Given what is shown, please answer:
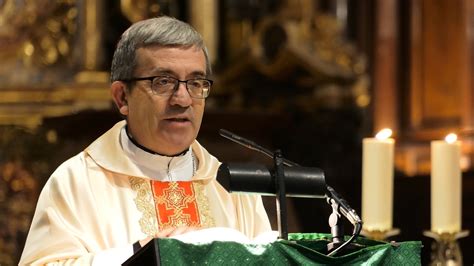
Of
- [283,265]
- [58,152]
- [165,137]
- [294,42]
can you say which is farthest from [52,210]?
[294,42]

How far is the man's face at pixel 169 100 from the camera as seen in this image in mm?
2768

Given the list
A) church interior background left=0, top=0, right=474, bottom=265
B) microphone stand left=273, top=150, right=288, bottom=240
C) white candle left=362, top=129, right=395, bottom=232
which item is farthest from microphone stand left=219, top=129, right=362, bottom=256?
church interior background left=0, top=0, right=474, bottom=265

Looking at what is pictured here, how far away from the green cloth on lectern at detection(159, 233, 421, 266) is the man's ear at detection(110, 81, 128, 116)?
2.32 feet

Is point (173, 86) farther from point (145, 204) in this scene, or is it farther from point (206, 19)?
point (206, 19)

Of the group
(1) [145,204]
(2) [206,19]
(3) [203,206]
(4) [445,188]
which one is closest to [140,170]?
(1) [145,204]

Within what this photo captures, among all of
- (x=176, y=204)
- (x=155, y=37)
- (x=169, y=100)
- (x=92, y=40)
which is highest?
(x=155, y=37)

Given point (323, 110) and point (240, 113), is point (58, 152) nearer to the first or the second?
point (240, 113)

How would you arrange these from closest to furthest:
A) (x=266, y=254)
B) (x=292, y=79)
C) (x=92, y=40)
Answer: (x=266, y=254) → (x=92, y=40) → (x=292, y=79)

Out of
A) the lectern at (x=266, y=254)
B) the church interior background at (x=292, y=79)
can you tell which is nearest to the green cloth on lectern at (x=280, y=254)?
the lectern at (x=266, y=254)

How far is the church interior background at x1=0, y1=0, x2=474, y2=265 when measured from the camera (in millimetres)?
6172

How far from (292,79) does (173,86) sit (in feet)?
12.9

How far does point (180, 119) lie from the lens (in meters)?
2.79

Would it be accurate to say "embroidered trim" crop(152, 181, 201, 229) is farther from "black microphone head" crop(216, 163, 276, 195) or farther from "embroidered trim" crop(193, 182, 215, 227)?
"black microphone head" crop(216, 163, 276, 195)

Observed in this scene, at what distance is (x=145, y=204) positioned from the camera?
2934mm
